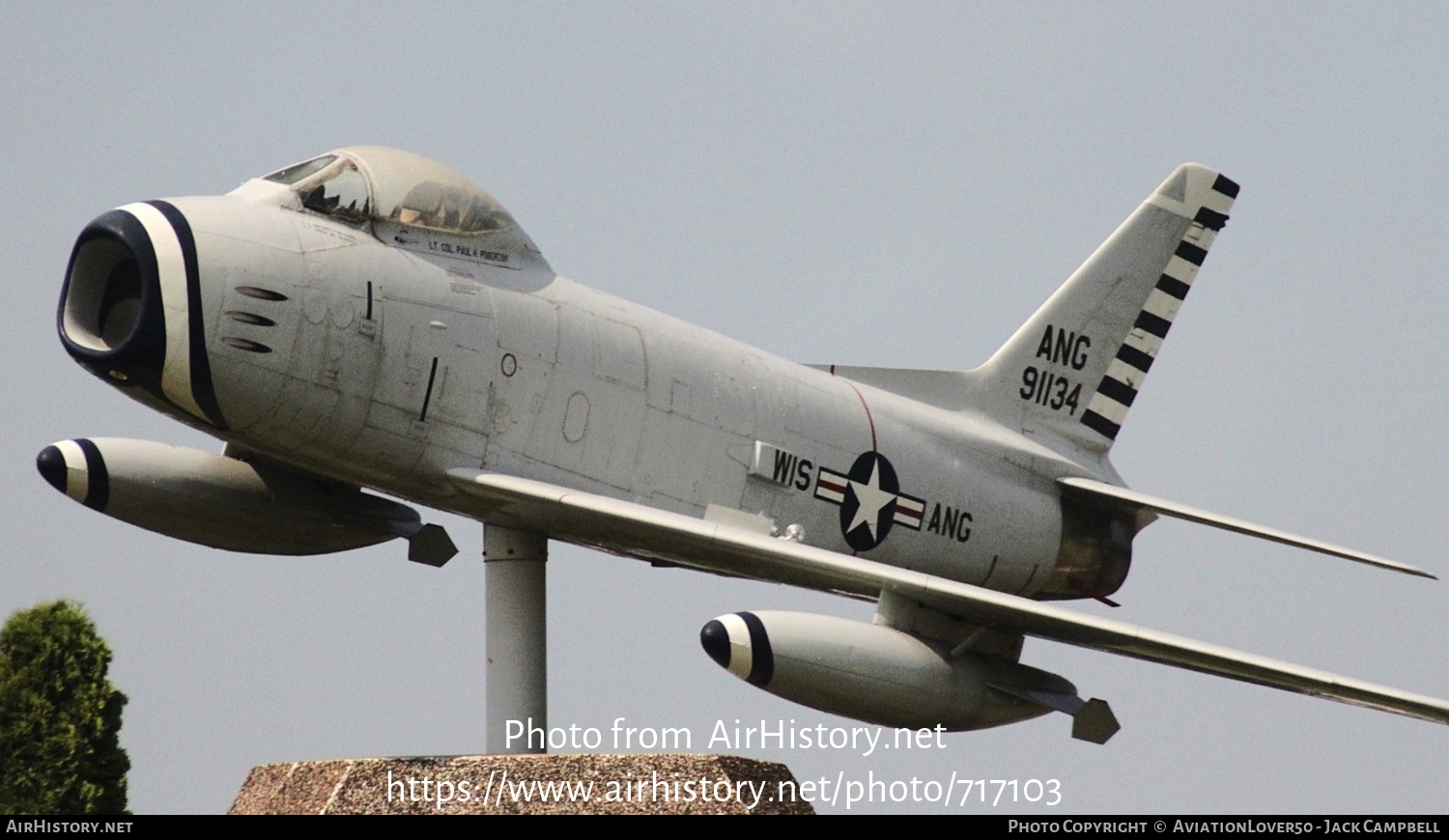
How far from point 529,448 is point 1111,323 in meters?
6.73

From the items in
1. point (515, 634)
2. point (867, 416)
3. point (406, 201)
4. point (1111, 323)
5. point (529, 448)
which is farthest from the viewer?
point (1111, 323)

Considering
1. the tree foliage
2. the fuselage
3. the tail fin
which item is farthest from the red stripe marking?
the tree foliage

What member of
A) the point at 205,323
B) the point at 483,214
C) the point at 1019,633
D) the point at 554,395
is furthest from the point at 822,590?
the point at 205,323

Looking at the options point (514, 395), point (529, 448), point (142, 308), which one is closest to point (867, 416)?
point (529, 448)

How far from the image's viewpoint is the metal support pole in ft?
41.2

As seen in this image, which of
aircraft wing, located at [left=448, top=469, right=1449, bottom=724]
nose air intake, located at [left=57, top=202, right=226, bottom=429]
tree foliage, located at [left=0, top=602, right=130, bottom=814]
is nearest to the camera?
nose air intake, located at [left=57, top=202, right=226, bottom=429]

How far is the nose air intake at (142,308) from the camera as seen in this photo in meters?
10.3

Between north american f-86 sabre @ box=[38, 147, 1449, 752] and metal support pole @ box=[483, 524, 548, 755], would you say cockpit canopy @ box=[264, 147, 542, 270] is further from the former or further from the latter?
metal support pole @ box=[483, 524, 548, 755]

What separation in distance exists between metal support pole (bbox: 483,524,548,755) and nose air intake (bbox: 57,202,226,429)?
2535mm

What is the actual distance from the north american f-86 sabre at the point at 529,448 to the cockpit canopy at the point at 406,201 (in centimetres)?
2

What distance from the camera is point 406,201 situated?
11.5 metres

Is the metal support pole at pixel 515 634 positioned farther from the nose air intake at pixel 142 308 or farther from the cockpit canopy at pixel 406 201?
the nose air intake at pixel 142 308

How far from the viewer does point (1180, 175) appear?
55.6 ft

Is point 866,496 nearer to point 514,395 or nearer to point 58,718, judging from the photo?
point 514,395
